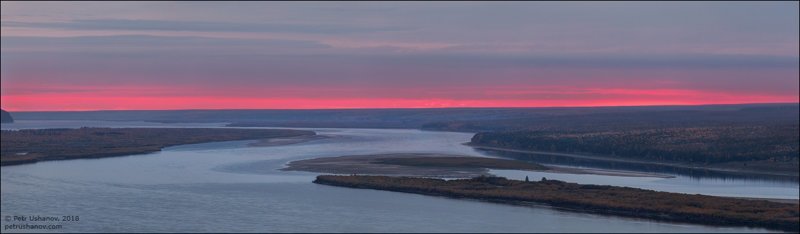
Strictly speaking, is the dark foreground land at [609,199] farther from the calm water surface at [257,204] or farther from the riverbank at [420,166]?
the riverbank at [420,166]

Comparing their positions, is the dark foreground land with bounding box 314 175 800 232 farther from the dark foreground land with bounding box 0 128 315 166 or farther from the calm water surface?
the dark foreground land with bounding box 0 128 315 166

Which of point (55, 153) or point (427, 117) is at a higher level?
point (427, 117)

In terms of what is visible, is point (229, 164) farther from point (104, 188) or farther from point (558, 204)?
point (558, 204)

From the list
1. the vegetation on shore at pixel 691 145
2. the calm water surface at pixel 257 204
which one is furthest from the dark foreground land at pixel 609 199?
the vegetation on shore at pixel 691 145

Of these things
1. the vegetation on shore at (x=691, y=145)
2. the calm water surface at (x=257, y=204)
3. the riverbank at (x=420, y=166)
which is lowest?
the calm water surface at (x=257, y=204)

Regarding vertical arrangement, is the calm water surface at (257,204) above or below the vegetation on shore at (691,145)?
below

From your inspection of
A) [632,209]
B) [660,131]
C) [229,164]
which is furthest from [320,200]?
[660,131]

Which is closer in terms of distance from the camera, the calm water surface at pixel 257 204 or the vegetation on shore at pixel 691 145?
the calm water surface at pixel 257 204
